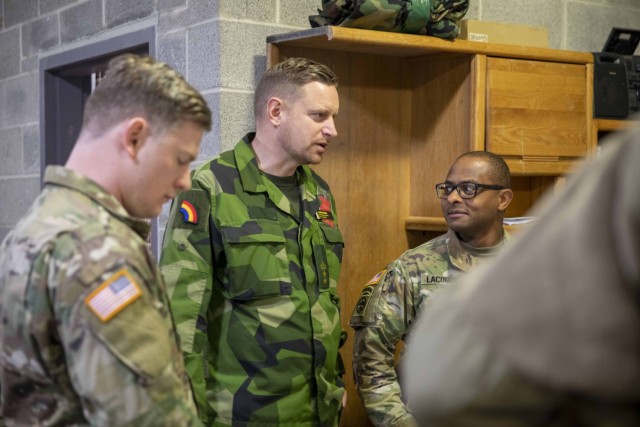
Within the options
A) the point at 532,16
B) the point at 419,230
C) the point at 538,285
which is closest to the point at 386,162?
the point at 419,230

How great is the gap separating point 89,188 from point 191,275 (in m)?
0.95

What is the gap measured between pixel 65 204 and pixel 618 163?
3.19 feet

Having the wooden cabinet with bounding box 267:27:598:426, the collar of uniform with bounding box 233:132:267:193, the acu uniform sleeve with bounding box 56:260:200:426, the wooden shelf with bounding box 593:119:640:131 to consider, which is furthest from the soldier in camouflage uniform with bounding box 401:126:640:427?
the wooden shelf with bounding box 593:119:640:131

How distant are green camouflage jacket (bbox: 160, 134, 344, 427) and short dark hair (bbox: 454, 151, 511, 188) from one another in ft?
2.45

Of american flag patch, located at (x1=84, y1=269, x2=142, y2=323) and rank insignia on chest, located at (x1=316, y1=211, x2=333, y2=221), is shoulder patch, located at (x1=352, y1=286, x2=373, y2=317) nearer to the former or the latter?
rank insignia on chest, located at (x1=316, y1=211, x2=333, y2=221)

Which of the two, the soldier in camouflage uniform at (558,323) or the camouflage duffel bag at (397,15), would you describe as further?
the camouflage duffel bag at (397,15)

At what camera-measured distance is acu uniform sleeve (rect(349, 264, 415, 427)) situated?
2633mm

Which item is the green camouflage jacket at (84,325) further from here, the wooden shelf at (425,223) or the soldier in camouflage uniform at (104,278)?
the wooden shelf at (425,223)

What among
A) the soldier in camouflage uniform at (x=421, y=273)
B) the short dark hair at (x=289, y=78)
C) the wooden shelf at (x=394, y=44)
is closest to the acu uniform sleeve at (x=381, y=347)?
the soldier in camouflage uniform at (x=421, y=273)

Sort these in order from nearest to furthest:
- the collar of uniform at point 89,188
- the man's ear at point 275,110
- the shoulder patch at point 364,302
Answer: the collar of uniform at point 89,188
the man's ear at point 275,110
the shoulder patch at point 364,302

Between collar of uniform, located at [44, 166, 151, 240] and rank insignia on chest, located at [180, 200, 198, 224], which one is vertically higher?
collar of uniform, located at [44, 166, 151, 240]

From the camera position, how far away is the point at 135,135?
1.38m

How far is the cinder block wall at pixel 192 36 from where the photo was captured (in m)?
2.95

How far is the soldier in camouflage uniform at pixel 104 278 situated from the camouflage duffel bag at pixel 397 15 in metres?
1.48
